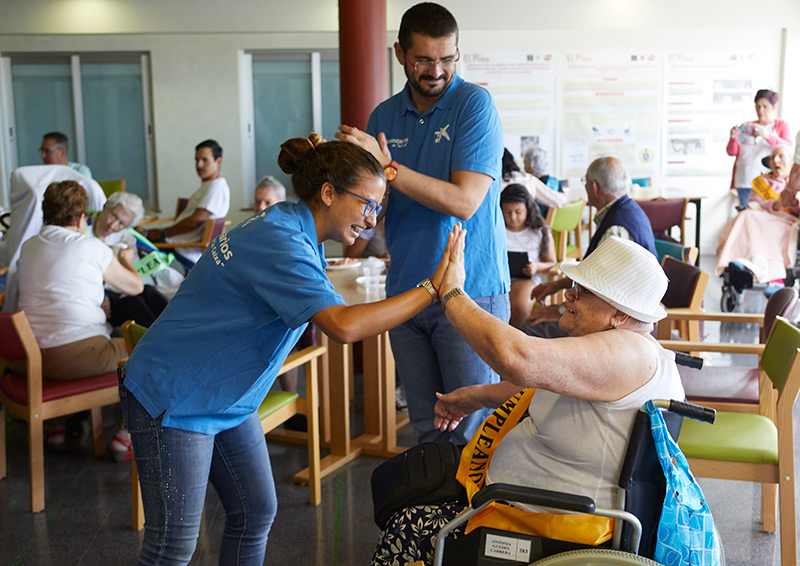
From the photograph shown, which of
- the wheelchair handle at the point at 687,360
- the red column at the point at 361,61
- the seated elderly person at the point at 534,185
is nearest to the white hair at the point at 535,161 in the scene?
the seated elderly person at the point at 534,185

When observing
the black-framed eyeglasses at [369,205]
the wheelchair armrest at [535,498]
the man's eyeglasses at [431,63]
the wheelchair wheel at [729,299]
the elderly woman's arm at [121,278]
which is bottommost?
the wheelchair wheel at [729,299]

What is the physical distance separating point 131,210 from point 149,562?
2.79 metres

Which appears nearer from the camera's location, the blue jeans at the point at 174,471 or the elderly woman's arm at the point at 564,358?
the elderly woman's arm at the point at 564,358

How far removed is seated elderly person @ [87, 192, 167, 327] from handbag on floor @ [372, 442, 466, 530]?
2.41 meters

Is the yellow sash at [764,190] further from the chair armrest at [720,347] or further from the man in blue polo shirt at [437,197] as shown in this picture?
the man in blue polo shirt at [437,197]

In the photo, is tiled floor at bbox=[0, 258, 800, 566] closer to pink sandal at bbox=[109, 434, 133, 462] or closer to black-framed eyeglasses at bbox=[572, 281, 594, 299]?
pink sandal at bbox=[109, 434, 133, 462]

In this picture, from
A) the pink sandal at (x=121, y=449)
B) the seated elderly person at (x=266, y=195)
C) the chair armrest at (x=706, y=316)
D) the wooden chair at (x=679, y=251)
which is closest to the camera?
the chair armrest at (x=706, y=316)

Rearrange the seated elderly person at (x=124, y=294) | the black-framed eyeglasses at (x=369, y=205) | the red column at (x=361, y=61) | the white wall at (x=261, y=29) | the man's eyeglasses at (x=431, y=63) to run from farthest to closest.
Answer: the white wall at (x=261, y=29), the red column at (x=361, y=61), the seated elderly person at (x=124, y=294), the man's eyeglasses at (x=431, y=63), the black-framed eyeglasses at (x=369, y=205)

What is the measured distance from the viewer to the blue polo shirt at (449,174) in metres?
2.09

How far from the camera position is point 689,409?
141 centimetres

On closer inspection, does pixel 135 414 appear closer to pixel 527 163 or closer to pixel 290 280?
pixel 290 280

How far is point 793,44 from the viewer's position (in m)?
8.99

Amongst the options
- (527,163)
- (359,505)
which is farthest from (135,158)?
(359,505)

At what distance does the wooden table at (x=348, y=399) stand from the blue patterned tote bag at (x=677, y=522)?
1.59 meters
